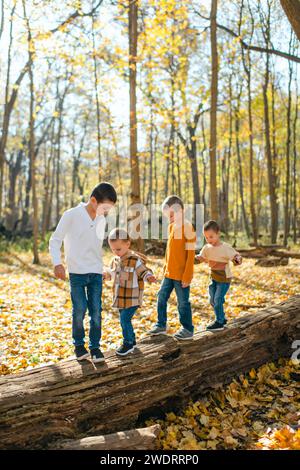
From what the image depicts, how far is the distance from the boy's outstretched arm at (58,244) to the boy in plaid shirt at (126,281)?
19.9 inches

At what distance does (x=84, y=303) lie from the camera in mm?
4004

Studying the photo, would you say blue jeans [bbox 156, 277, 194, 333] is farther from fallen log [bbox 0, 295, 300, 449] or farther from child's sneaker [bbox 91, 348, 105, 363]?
child's sneaker [bbox 91, 348, 105, 363]

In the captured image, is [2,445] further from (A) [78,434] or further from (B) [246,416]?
(B) [246,416]

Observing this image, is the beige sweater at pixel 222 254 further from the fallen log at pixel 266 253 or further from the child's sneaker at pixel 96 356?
the fallen log at pixel 266 253

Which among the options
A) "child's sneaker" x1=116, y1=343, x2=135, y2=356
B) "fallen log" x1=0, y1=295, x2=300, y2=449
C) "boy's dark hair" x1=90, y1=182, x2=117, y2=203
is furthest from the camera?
"child's sneaker" x1=116, y1=343, x2=135, y2=356

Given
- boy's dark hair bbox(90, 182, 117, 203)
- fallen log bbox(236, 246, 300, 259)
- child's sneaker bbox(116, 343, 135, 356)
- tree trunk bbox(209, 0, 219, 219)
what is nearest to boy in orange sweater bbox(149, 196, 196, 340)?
child's sneaker bbox(116, 343, 135, 356)

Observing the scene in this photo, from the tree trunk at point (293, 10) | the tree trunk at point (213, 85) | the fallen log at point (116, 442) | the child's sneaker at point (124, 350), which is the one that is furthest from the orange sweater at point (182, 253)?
the tree trunk at point (213, 85)

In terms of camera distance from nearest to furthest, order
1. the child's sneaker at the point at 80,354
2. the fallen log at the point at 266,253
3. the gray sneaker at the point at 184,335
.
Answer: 1. the child's sneaker at the point at 80,354
2. the gray sneaker at the point at 184,335
3. the fallen log at the point at 266,253

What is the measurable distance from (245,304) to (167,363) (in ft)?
12.4

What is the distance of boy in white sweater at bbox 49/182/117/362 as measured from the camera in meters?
3.88

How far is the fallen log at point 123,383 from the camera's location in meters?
3.17

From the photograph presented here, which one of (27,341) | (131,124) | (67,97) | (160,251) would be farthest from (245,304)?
(67,97)

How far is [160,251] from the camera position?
16.1 m

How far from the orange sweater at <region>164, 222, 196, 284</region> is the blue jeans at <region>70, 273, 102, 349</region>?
1.08 metres
